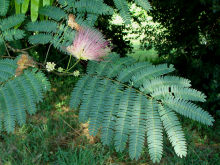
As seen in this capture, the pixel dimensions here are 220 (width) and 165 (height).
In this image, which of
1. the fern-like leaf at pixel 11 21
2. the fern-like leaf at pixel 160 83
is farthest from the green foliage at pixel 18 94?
the fern-like leaf at pixel 160 83

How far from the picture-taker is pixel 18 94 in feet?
4.01

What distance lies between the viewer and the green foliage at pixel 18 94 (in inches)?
47.6

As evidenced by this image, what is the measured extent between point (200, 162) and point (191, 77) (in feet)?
4.79

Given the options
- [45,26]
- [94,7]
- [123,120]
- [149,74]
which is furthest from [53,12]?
[123,120]

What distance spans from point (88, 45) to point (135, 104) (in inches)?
15.4

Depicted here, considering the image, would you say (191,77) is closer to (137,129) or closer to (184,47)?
(184,47)

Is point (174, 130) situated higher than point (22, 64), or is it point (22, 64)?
point (22, 64)

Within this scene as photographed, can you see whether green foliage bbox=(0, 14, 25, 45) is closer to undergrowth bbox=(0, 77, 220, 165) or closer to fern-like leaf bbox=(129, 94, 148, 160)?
fern-like leaf bbox=(129, 94, 148, 160)

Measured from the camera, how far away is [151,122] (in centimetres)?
106

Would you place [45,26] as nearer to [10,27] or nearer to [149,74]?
[10,27]

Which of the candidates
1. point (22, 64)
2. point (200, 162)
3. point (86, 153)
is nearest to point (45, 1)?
point (22, 64)

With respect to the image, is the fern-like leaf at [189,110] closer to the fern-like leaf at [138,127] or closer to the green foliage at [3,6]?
the fern-like leaf at [138,127]

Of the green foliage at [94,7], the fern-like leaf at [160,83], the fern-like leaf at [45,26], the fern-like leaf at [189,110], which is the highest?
the green foliage at [94,7]

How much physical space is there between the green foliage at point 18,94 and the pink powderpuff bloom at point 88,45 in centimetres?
26
